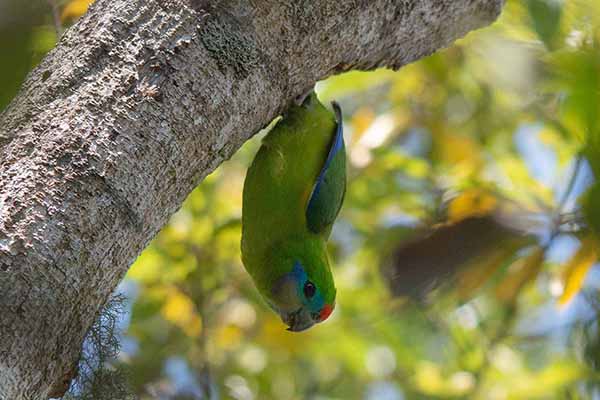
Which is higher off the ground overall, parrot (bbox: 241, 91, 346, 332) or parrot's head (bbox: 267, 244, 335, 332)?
parrot (bbox: 241, 91, 346, 332)

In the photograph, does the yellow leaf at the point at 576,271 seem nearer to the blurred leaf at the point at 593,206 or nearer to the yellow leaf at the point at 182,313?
the blurred leaf at the point at 593,206

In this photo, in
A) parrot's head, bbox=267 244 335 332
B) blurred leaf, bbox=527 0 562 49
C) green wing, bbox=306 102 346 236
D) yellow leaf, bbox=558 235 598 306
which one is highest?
blurred leaf, bbox=527 0 562 49

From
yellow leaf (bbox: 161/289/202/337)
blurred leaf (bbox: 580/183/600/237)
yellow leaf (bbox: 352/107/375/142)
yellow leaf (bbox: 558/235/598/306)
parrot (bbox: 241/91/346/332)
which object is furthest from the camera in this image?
yellow leaf (bbox: 352/107/375/142)

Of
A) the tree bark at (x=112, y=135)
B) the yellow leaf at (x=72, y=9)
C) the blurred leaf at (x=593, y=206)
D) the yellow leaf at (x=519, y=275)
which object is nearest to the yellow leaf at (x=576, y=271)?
the yellow leaf at (x=519, y=275)

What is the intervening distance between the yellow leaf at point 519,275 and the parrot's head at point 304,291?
0.78 m

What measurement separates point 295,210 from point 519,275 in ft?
3.29

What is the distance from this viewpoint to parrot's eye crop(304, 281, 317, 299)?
11.6ft

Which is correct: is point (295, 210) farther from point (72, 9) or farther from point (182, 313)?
point (182, 313)

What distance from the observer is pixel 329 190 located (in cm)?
352

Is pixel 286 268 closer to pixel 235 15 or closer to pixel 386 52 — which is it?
pixel 386 52

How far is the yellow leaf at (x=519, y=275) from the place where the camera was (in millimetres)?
3279

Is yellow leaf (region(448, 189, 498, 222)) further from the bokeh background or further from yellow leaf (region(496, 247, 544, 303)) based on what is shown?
yellow leaf (region(496, 247, 544, 303))

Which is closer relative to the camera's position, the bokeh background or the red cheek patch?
the bokeh background

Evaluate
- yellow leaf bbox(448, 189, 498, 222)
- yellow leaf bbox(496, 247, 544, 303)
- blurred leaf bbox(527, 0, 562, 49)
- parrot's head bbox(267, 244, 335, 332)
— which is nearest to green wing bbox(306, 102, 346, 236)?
parrot's head bbox(267, 244, 335, 332)
